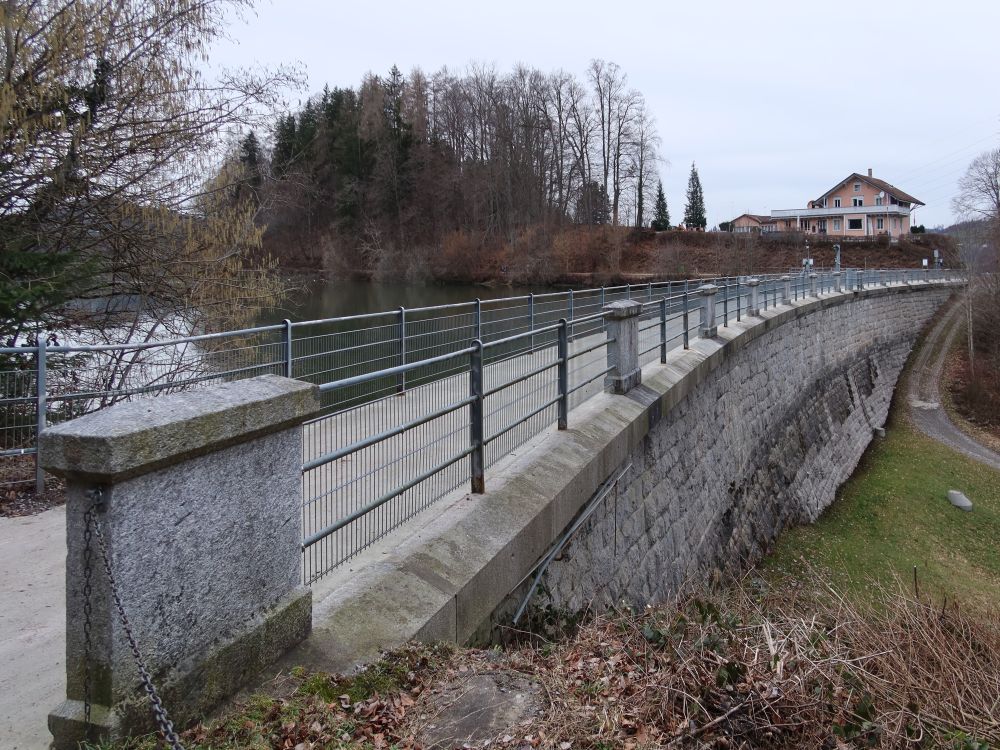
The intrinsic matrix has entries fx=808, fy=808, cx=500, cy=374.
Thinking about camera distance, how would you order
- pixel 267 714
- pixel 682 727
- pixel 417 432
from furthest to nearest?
pixel 417 432 → pixel 682 727 → pixel 267 714

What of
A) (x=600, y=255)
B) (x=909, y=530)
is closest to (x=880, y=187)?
(x=600, y=255)

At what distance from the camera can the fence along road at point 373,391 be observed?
13.1 ft

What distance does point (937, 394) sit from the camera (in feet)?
106

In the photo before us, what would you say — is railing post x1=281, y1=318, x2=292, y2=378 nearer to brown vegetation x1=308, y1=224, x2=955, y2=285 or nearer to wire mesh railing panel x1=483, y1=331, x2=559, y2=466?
wire mesh railing panel x1=483, y1=331, x2=559, y2=466

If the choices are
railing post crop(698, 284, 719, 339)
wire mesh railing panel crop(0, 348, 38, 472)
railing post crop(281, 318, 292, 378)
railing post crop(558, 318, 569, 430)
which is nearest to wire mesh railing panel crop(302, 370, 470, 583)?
railing post crop(558, 318, 569, 430)

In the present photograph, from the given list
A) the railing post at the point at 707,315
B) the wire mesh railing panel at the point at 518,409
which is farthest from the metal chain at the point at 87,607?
the railing post at the point at 707,315

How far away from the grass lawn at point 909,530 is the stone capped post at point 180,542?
35.0 feet

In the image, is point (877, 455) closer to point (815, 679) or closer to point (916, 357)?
point (916, 357)

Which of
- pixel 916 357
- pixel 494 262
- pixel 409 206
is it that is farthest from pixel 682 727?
pixel 409 206

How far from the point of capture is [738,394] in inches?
544

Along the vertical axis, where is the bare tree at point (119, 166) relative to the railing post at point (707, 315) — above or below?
above

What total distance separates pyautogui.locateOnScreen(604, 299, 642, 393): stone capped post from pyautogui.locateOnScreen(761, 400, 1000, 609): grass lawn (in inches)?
226

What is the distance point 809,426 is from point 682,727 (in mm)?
17955

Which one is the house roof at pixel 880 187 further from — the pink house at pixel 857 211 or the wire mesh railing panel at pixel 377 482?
the wire mesh railing panel at pixel 377 482
